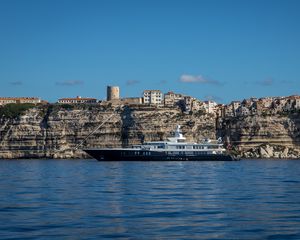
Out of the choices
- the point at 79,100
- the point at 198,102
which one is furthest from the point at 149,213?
the point at 79,100

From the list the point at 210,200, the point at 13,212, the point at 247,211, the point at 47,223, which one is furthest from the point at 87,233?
the point at 210,200

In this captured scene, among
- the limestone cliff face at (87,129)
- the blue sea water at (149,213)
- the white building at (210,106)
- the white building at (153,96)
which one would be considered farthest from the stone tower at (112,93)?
the blue sea water at (149,213)

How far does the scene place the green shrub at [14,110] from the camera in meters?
139

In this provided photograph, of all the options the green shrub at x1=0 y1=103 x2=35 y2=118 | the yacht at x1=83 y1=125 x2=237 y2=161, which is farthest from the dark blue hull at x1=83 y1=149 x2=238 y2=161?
the green shrub at x1=0 y1=103 x2=35 y2=118

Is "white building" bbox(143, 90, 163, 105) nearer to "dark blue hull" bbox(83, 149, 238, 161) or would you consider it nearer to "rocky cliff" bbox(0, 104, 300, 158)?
"rocky cliff" bbox(0, 104, 300, 158)

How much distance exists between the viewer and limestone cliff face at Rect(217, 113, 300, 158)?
13262 cm

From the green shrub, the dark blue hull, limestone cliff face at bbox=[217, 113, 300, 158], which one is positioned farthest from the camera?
the green shrub

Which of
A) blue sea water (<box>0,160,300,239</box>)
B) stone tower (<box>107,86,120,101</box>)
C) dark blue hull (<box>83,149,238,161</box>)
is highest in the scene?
stone tower (<box>107,86,120,101</box>)

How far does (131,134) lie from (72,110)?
16370 mm

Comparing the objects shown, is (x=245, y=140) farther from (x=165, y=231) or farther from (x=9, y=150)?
(x=165, y=231)

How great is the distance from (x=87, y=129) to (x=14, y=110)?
62.5 ft

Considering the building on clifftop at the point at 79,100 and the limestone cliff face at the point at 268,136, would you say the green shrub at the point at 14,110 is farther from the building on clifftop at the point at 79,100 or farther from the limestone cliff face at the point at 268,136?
the limestone cliff face at the point at 268,136

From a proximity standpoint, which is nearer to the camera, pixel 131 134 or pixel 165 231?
pixel 165 231

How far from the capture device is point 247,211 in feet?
77.9
